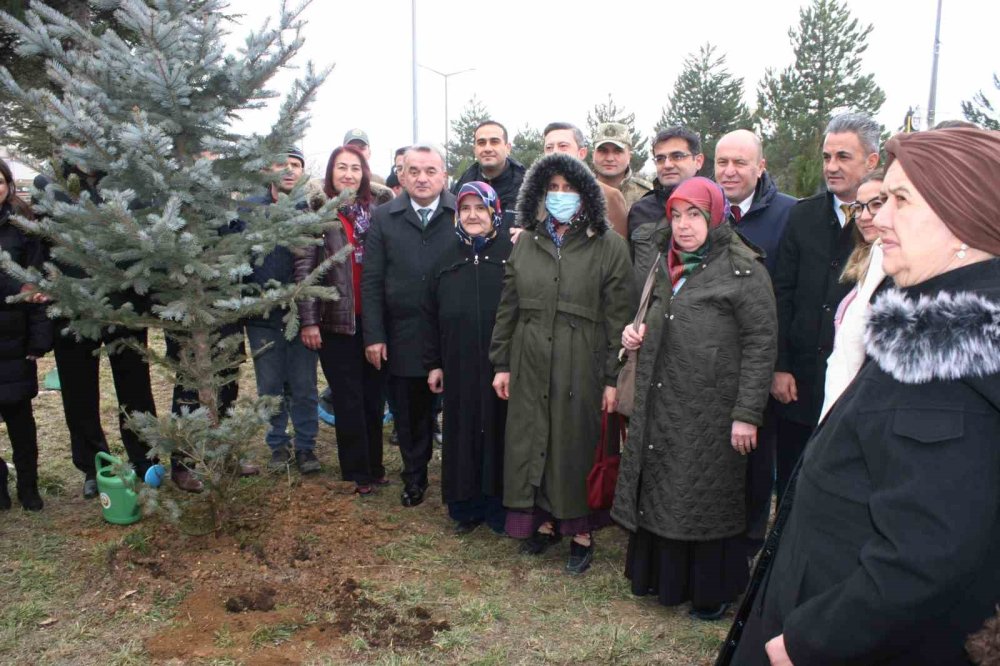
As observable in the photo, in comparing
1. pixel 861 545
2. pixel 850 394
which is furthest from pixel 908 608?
pixel 850 394

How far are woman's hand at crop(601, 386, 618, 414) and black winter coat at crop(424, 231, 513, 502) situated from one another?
77 cm

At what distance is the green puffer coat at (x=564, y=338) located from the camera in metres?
4.06

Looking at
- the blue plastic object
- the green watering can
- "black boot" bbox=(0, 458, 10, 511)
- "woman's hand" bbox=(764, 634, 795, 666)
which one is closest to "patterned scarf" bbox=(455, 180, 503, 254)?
the blue plastic object

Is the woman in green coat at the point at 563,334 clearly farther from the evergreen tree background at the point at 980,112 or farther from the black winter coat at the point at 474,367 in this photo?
the evergreen tree background at the point at 980,112

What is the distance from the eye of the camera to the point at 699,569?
3.63 m

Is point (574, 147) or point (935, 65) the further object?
point (935, 65)

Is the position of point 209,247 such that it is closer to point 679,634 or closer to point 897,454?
point 679,634

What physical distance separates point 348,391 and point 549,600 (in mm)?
2135

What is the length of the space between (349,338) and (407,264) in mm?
735

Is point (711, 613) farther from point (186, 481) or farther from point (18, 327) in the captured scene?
point (18, 327)

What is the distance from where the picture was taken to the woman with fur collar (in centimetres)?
141

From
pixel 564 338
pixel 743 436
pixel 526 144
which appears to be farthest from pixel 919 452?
pixel 526 144

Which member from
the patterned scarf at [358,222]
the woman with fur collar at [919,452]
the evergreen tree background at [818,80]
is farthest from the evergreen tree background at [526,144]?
the woman with fur collar at [919,452]

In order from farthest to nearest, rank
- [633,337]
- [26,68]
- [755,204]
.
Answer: [26,68] → [755,204] → [633,337]
